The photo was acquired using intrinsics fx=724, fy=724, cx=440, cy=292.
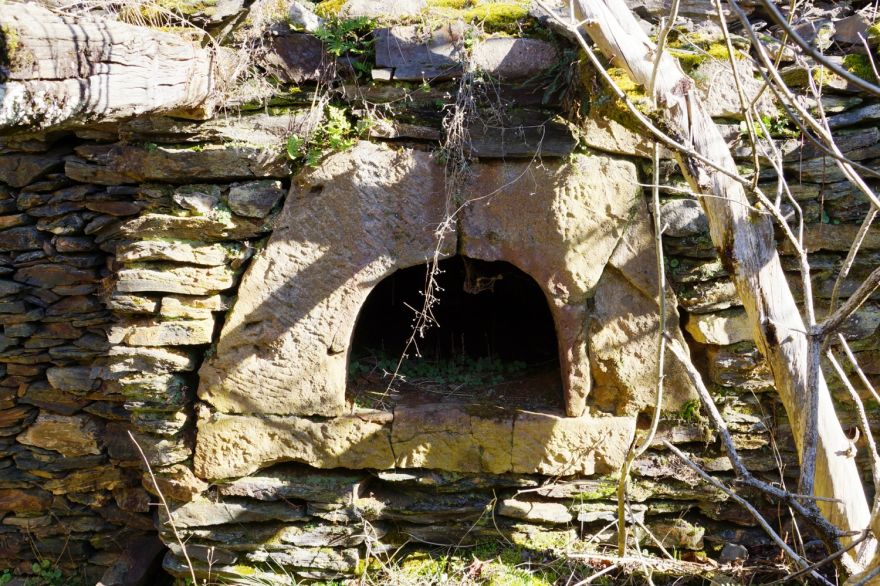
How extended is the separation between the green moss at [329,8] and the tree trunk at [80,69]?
79cm

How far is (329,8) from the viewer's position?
342 cm

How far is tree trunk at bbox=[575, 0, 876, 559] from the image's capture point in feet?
9.19

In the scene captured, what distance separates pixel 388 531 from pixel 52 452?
2.05m

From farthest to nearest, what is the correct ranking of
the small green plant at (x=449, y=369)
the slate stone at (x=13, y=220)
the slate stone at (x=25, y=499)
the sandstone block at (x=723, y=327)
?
the slate stone at (x=25, y=499), the small green plant at (x=449, y=369), the slate stone at (x=13, y=220), the sandstone block at (x=723, y=327)

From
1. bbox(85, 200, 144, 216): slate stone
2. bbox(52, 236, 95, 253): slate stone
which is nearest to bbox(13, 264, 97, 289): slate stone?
bbox(52, 236, 95, 253): slate stone

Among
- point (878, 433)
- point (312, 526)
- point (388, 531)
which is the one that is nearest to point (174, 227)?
point (312, 526)

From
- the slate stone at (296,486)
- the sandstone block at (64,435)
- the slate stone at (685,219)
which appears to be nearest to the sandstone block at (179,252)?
the slate stone at (296,486)

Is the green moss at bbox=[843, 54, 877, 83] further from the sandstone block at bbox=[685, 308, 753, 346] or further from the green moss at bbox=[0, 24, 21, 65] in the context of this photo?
the green moss at bbox=[0, 24, 21, 65]

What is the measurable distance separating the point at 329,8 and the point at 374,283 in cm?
132

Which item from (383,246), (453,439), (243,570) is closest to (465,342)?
(453,439)

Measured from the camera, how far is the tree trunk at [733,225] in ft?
9.19

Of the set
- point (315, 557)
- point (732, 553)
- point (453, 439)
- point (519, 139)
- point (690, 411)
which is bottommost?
point (315, 557)

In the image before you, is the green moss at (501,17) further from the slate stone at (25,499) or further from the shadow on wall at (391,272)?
the slate stone at (25,499)

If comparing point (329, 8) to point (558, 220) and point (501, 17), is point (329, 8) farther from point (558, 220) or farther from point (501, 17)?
point (558, 220)
